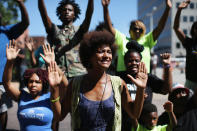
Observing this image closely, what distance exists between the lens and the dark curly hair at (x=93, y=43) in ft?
8.22

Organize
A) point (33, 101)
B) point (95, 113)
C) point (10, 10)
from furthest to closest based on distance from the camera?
point (10, 10)
point (33, 101)
point (95, 113)

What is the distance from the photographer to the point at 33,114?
3088 mm

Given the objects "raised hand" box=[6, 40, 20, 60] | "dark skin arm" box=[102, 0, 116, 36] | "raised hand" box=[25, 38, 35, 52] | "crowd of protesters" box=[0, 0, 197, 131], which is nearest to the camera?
"crowd of protesters" box=[0, 0, 197, 131]

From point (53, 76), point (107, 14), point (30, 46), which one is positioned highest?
point (107, 14)

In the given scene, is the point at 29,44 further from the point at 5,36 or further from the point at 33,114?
the point at 33,114

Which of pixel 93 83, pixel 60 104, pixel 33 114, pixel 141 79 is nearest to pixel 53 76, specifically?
pixel 60 104

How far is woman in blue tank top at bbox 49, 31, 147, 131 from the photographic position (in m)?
2.35

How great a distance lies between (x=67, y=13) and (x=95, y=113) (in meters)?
1.80

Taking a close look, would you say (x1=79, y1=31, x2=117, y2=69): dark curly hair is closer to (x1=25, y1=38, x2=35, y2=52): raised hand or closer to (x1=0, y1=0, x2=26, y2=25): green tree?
(x1=25, y1=38, x2=35, y2=52): raised hand

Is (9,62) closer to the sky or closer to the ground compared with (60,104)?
closer to the sky

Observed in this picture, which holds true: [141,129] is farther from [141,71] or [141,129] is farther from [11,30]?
[11,30]

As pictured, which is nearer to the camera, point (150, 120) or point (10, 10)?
point (150, 120)

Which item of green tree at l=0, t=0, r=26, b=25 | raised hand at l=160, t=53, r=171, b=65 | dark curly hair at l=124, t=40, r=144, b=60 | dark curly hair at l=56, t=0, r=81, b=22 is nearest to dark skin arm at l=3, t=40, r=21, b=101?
dark curly hair at l=56, t=0, r=81, b=22

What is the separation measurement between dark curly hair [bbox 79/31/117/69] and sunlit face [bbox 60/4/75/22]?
1135 mm
